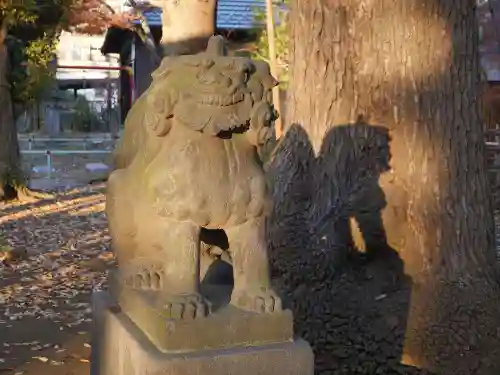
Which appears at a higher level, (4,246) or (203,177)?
(203,177)

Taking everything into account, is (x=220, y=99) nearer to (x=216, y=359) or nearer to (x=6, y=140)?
(x=216, y=359)

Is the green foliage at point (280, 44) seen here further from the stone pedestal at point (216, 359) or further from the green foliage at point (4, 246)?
the stone pedestal at point (216, 359)

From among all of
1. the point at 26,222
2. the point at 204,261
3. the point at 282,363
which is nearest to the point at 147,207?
the point at 204,261

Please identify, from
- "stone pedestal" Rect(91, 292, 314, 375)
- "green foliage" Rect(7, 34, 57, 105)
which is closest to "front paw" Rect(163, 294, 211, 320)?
"stone pedestal" Rect(91, 292, 314, 375)

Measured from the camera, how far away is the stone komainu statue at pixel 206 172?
2438mm

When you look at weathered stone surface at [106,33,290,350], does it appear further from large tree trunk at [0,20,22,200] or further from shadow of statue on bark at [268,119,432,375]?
large tree trunk at [0,20,22,200]

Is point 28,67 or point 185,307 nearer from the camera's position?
point 185,307

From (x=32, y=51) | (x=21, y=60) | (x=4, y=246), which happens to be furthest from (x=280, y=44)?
(x=4, y=246)

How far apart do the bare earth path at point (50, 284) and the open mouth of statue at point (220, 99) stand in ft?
8.25

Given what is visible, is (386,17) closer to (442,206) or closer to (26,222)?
(442,206)

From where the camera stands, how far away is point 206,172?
2.47 meters

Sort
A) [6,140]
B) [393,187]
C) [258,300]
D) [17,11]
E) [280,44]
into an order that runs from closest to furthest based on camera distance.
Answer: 1. [258,300]
2. [393,187]
3. [17,11]
4. [280,44]
5. [6,140]

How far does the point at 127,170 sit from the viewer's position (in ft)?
9.32

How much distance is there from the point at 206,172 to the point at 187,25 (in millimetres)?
4366
